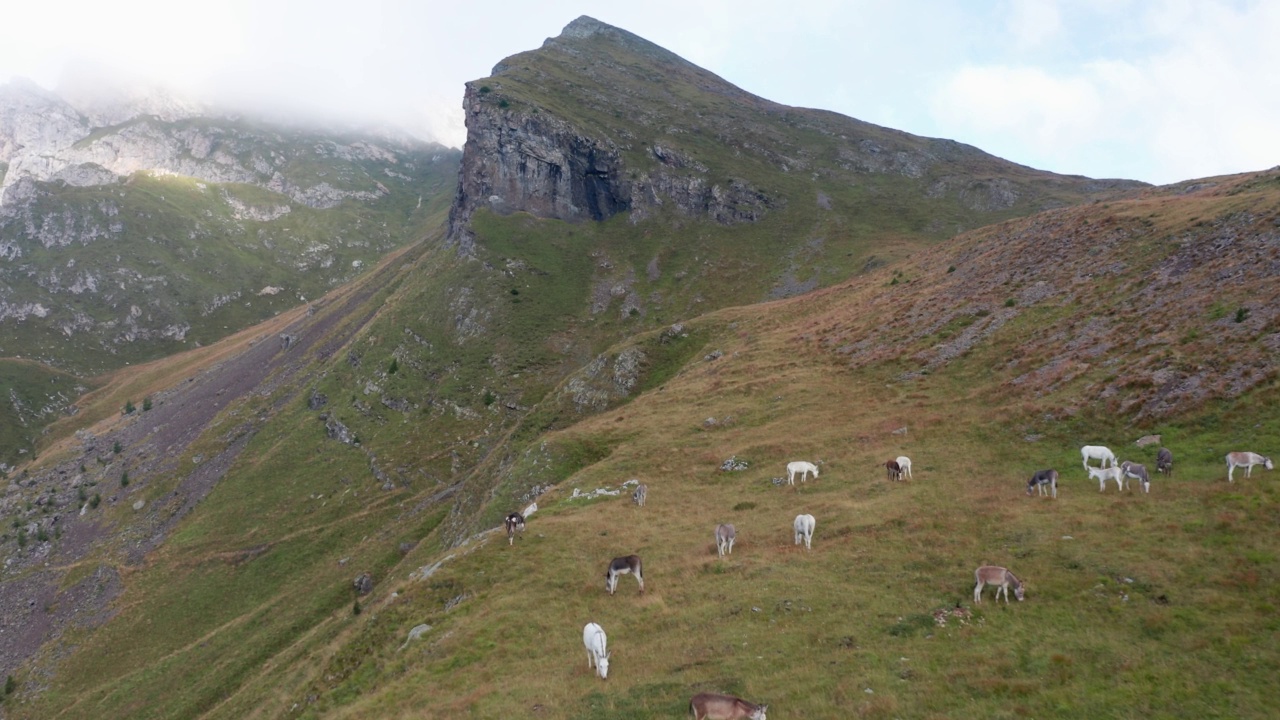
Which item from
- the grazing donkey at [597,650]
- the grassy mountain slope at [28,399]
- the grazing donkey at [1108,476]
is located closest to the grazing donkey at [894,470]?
the grazing donkey at [1108,476]

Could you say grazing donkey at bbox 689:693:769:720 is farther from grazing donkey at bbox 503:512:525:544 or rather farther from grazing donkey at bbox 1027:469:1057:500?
grazing donkey at bbox 503:512:525:544

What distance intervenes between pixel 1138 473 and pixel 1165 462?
1803mm

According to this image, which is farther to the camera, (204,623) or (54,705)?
(204,623)

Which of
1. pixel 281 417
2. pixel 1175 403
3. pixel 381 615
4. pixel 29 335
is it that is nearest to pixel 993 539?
pixel 1175 403

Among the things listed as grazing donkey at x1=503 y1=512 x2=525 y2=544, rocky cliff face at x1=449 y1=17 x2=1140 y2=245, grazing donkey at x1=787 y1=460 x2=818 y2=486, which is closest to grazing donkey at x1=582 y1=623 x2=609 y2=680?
grazing donkey at x1=503 y1=512 x2=525 y2=544

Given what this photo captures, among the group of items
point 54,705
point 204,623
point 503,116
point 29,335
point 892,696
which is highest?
point 503,116

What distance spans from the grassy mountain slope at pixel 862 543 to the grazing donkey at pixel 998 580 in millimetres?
462

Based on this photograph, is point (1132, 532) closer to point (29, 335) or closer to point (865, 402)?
point (865, 402)

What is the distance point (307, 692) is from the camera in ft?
88.8

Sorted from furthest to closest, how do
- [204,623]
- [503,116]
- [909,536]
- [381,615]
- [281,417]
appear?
[503,116], [281,417], [204,623], [381,615], [909,536]

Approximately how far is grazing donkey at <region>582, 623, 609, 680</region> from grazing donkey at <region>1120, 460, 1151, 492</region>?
71.5ft

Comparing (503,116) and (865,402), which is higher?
(503,116)

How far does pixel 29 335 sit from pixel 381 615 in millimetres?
251287

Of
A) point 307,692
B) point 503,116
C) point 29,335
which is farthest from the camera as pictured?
point 29,335
